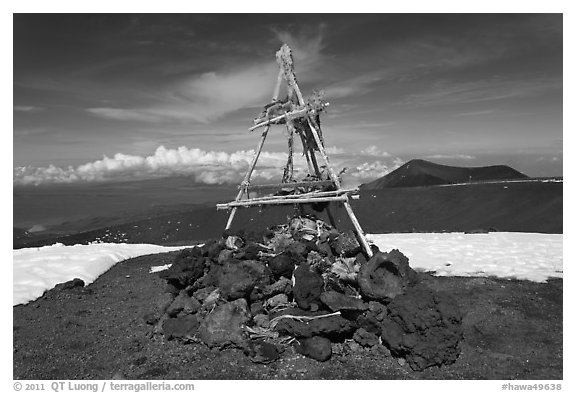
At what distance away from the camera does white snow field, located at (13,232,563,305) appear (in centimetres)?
1445

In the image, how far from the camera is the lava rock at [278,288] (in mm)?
10180

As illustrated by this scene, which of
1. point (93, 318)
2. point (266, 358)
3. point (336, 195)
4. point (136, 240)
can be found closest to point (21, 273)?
point (93, 318)

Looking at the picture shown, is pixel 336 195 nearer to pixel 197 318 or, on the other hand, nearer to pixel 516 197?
pixel 197 318

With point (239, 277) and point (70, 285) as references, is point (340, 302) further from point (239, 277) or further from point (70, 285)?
point (70, 285)

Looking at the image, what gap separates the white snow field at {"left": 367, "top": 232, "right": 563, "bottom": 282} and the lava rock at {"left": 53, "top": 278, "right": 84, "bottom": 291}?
539 inches

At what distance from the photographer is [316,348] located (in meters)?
8.39

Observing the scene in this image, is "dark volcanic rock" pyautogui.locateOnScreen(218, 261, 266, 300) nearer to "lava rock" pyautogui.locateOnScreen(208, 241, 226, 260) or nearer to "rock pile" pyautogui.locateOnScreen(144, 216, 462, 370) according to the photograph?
"rock pile" pyautogui.locateOnScreen(144, 216, 462, 370)

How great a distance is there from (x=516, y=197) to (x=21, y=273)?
3530 cm

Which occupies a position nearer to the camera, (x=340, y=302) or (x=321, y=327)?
(x=321, y=327)

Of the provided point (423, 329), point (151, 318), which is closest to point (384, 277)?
point (423, 329)

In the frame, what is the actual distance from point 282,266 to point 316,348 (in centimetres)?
258

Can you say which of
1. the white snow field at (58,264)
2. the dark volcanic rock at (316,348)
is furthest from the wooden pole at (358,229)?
the white snow field at (58,264)

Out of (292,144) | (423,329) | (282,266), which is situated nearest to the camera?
(423,329)

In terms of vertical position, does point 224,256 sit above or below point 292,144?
below
